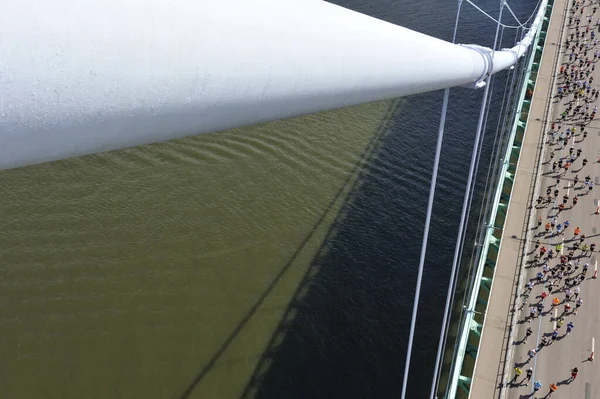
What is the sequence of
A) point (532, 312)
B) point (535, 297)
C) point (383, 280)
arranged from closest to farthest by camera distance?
point (532, 312), point (535, 297), point (383, 280)

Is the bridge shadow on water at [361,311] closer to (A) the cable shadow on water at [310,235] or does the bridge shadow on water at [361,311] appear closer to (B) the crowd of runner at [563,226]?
(A) the cable shadow on water at [310,235]

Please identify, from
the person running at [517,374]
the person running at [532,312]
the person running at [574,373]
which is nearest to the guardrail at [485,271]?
the person running at [517,374]

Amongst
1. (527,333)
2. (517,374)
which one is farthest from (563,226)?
(517,374)

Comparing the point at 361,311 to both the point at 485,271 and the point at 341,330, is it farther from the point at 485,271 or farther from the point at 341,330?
the point at 485,271

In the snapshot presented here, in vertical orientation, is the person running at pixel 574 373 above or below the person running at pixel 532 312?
below

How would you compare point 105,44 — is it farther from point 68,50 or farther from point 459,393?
point 459,393
